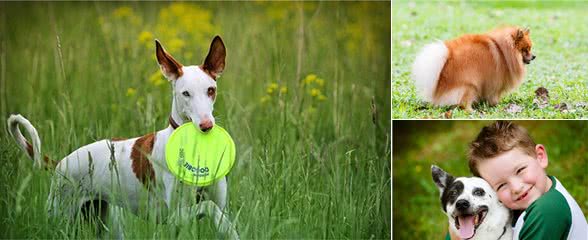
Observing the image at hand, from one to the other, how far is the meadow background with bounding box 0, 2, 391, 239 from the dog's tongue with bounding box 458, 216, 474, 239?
1.02 feet

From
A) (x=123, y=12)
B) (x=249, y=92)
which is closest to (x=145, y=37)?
(x=123, y=12)

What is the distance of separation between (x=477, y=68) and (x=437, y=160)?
1.07 feet

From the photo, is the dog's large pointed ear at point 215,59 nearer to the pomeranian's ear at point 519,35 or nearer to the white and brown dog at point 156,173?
the white and brown dog at point 156,173

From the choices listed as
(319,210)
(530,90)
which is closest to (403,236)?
(319,210)

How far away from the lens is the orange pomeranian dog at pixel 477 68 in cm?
314

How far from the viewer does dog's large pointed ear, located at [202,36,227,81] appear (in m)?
3.06

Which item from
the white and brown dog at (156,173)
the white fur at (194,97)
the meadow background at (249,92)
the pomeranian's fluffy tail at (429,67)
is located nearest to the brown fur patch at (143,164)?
the white and brown dog at (156,173)

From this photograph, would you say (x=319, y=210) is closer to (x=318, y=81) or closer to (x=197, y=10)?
(x=318, y=81)

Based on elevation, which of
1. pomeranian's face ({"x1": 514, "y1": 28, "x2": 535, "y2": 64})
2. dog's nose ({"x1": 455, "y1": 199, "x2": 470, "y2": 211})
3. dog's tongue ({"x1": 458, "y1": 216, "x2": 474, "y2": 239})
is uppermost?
pomeranian's face ({"x1": 514, "y1": 28, "x2": 535, "y2": 64})

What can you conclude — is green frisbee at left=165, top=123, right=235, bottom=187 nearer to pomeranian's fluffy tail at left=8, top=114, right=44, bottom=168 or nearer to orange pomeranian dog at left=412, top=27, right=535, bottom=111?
pomeranian's fluffy tail at left=8, top=114, right=44, bottom=168

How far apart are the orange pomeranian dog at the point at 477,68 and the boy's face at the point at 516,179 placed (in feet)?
0.68

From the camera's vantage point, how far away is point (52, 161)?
3.20 m

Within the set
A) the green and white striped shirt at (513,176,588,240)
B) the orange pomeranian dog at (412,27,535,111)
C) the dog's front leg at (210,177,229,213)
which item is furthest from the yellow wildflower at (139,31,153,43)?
the green and white striped shirt at (513,176,588,240)

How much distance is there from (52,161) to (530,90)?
5.04ft
